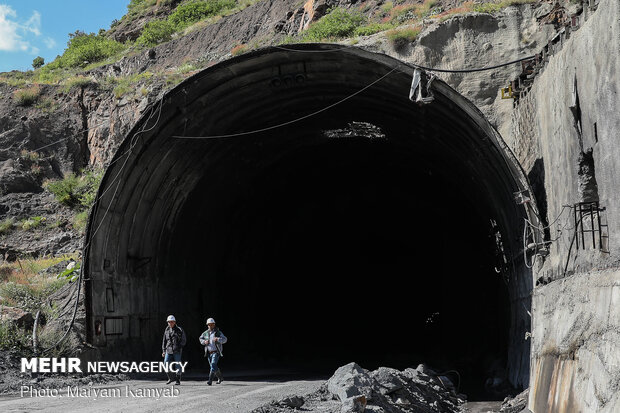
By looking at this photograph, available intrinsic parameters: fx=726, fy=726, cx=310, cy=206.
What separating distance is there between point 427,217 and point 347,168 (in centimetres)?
517

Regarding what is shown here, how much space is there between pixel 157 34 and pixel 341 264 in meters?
24.6

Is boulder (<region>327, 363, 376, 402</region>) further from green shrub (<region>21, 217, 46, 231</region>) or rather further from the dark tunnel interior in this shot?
green shrub (<region>21, 217, 46, 231</region>)

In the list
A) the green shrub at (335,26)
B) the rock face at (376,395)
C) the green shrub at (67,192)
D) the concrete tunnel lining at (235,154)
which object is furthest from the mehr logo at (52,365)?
the green shrub at (335,26)

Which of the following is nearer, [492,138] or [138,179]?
[492,138]

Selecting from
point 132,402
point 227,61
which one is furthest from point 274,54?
point 132,402

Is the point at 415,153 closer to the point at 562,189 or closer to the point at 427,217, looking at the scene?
the point at 427,217

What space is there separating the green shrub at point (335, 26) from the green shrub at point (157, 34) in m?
22.2

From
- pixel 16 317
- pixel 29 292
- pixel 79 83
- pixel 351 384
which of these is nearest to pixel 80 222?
pixel 29 292

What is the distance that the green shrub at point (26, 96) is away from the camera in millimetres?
32531

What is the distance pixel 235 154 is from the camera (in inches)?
806

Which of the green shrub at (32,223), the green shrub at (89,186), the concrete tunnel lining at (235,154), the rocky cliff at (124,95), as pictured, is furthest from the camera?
the green shrub at (89,186)

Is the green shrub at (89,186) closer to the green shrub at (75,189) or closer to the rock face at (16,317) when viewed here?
the green shrub at (75,189)

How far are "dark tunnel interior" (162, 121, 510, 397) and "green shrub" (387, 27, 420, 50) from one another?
335 cm

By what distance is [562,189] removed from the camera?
12062 millimetres
